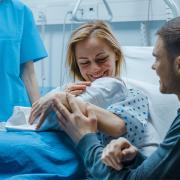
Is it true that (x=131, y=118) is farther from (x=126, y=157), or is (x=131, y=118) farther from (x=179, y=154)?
(x=179, y=154)

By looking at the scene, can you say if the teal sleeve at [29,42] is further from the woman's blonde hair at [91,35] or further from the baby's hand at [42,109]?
the baby's hand at [42,109]

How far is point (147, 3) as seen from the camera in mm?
2391

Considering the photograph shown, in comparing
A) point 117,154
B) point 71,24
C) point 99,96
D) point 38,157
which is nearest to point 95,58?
point 99,96

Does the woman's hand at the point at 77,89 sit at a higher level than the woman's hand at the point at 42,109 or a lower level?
higher

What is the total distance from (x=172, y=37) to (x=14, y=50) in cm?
109

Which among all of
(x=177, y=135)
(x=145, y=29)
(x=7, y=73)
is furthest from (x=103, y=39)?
(x=145, y=29)

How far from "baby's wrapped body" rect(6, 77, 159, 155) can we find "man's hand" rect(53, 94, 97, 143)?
50 millimetres

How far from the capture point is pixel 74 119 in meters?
1.12

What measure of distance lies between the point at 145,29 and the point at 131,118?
1.34 m

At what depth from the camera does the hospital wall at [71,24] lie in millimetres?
2402

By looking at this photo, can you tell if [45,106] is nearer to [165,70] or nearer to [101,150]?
[101,150]

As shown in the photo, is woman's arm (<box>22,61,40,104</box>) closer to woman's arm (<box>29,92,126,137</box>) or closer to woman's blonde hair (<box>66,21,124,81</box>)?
woman's blonde hair (<box>66,21,124,81</box>)

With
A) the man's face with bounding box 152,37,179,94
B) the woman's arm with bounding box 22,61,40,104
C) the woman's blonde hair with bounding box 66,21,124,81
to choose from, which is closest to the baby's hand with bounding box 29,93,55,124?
the woman's blonde hair with bounding box 66,21,124,81

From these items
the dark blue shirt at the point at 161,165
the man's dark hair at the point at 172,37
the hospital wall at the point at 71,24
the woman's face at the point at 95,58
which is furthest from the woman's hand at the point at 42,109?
the hospital wall at the point at 71,24
